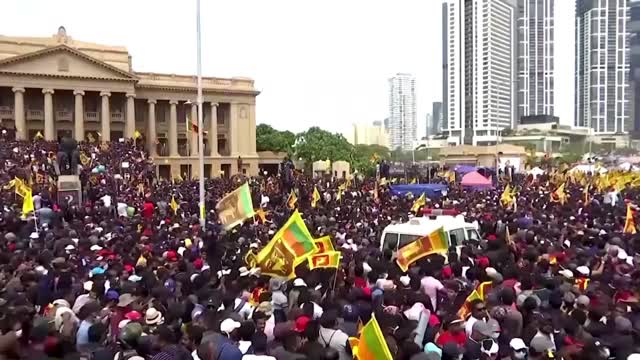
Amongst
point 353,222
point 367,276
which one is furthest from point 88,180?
point 367,276

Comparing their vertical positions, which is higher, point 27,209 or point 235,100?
point 235,100

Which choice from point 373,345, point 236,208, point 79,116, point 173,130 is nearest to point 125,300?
point 373,345

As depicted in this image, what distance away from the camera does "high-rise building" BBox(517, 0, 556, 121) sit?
140 meters

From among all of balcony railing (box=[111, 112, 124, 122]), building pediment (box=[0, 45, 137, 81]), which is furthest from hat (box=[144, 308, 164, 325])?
balcony railing (box=[111, 112, 124, 122])

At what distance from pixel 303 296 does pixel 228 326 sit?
1275 mm

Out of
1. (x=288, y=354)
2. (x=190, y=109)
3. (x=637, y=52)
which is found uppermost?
(x=637, y=52)

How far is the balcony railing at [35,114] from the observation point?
65.9 m

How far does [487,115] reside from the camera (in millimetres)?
139000

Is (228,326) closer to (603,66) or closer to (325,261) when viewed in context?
(325,261)

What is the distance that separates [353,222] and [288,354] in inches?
475

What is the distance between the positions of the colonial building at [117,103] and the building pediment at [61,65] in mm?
83

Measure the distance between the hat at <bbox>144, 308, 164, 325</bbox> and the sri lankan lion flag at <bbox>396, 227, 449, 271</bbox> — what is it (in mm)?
4436

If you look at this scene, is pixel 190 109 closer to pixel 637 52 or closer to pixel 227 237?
pixel 227 237

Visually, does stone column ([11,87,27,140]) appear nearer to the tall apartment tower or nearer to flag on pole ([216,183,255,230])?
flag on pole ([216,183,255,230])
